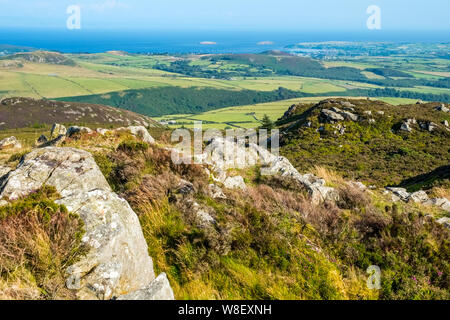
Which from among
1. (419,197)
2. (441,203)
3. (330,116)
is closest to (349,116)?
(330,116)

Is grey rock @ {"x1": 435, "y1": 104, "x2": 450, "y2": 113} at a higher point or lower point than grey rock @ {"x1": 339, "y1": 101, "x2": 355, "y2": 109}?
lower

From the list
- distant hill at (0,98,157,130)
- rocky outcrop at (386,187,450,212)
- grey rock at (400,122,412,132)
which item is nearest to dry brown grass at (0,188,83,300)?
rocky outcrop at (386,187,450,212)

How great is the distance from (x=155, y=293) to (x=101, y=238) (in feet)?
5.19

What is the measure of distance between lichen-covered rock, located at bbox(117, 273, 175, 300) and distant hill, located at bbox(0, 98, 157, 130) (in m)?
139

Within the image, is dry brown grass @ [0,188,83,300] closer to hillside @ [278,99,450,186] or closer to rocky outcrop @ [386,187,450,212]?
rocky outcrop @ [386,187,450,212]

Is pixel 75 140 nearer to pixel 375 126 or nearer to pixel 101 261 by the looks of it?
pixel 101 261

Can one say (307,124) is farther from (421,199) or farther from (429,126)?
(421,199)

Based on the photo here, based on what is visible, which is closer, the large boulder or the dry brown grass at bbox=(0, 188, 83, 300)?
the dry brown grass at bbox=(0, 188, 83, 300)

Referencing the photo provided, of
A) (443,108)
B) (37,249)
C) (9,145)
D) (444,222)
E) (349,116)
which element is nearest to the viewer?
(37,249)

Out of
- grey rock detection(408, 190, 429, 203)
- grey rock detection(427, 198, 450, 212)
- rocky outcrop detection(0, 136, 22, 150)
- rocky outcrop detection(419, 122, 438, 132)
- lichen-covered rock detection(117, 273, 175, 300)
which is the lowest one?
grey rock detection(408, 190, 429, 203)

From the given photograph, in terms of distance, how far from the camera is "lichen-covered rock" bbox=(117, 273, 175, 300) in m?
4.67

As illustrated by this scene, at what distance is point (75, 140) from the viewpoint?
13.8 metres

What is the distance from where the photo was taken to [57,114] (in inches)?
5743

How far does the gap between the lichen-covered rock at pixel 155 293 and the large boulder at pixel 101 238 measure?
0.24 m
